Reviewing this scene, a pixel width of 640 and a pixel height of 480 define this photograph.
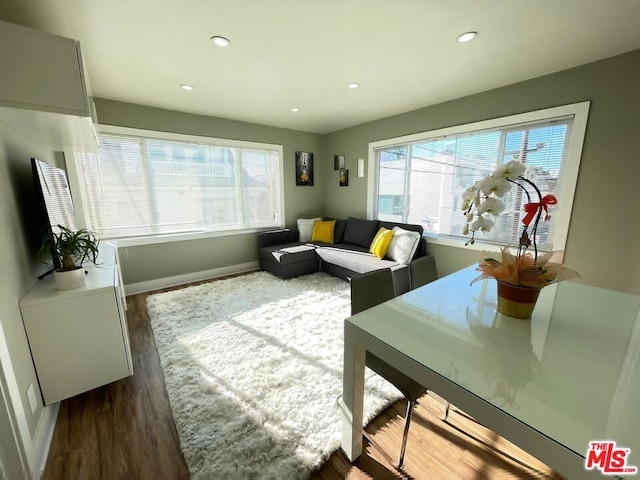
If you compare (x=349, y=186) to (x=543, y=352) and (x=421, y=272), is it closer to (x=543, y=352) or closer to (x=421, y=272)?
(x=421, y=272)

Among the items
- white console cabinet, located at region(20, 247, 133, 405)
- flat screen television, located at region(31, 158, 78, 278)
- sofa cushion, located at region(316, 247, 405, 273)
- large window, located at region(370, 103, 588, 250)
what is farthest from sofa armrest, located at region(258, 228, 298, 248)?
white console cabinet, located at region(20, 247, 133, 405)

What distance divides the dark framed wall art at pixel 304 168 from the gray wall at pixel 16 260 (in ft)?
11.2

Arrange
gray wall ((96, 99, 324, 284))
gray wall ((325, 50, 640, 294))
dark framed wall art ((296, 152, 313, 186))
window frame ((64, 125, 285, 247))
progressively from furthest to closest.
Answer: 1. dark framed wall art ((296, 152, 313, 186))
2. gray wall ((96, 99, 324, 284))
3. window frame ((64, 125, 285, 247))
4. gray wall ((325, 50, 640, 294))

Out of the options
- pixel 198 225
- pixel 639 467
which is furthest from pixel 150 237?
pixel 639 467

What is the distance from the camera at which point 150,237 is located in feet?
11.4

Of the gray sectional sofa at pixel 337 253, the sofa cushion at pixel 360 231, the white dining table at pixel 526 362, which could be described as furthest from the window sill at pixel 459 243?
the white dining table at pixel 526 362

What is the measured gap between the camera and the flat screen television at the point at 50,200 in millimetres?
1646

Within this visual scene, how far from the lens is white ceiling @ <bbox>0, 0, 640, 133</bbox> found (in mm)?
1562

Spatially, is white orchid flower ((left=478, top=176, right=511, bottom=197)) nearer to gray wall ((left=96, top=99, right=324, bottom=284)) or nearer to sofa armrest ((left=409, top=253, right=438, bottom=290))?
sofa armrest ((left=409, top=253, right=438, bottom=290))

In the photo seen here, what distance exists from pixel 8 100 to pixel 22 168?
813 mm

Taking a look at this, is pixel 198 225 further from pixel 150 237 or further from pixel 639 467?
pixel 639 467

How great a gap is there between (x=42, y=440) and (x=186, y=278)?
255cm

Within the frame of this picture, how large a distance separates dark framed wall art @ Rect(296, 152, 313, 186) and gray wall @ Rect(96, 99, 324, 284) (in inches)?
3.7

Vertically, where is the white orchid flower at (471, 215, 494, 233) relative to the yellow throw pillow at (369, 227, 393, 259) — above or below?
above
